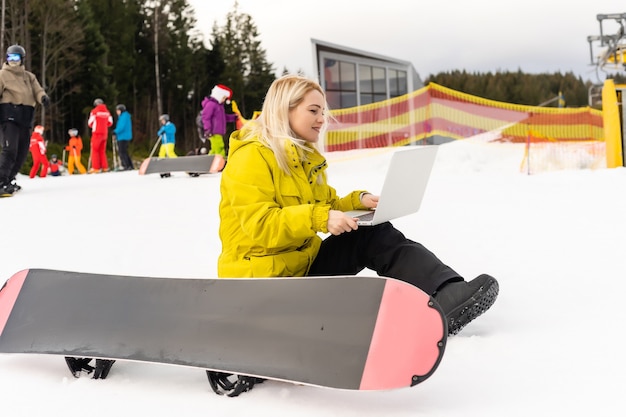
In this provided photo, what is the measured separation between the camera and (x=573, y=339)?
7.83ft

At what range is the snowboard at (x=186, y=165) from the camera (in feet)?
33.2

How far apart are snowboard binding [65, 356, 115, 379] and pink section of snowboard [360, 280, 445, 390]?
942 millimetres

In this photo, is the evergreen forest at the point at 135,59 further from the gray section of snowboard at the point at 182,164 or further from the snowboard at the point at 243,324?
the snowboard at the point at 243,324

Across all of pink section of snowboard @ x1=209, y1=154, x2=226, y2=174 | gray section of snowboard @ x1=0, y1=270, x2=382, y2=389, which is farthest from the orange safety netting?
gray section of snowboard @ x1=0, y1=270, x2=382, y2=389

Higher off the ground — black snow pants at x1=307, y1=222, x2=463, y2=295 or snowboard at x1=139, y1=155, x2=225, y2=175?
snowboard at x1=139, y1=155, x2=225, y2=175

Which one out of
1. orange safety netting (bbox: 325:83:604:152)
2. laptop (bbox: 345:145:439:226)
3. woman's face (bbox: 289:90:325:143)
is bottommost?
laptop (bbox: 345:145:439:226)

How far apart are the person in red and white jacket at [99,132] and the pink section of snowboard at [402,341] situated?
1193cm

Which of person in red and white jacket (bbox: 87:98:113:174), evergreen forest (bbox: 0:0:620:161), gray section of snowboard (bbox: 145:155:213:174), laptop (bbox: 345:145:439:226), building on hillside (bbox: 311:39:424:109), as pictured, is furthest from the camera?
evergreen forest (bbox: 0:0:620:161)

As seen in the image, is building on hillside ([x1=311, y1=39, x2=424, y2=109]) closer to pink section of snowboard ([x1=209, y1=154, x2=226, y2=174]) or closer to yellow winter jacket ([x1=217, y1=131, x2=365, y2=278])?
pink section of snowboard ([x1=209, y1=154, x2=226, y2=174])

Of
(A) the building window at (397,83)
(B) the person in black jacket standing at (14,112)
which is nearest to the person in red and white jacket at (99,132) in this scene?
(B) the person in black jacket standing at (14,112)

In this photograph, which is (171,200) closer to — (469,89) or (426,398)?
Answer: (426,398)

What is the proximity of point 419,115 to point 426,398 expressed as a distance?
1474cm

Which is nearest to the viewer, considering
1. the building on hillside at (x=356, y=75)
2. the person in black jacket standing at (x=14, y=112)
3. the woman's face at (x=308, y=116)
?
the woman's face at (x=308, y=116)

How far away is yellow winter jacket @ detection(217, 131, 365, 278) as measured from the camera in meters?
2.12
